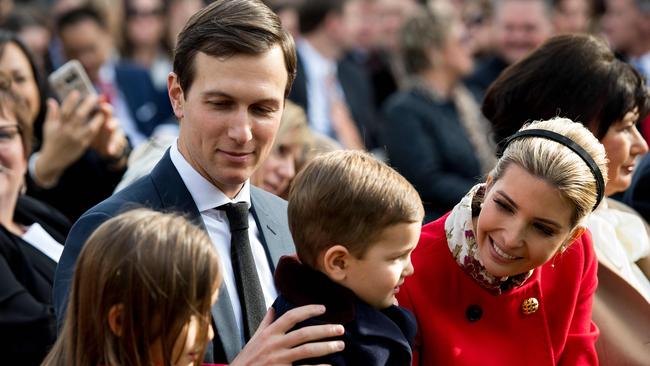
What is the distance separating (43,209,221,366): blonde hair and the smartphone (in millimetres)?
2679

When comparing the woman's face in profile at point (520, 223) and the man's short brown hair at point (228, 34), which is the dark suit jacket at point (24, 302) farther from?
the woman's face in profile at point (520, 223)

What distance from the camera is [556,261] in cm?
331

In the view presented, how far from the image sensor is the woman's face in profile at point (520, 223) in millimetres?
2973

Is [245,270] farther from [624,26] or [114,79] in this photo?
[624,26]

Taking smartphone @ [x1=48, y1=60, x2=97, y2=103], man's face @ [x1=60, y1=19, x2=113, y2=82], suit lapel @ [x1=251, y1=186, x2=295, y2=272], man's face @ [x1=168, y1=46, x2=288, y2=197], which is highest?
man's face @ [x1=168, y1=46, x2=288, y2=197]

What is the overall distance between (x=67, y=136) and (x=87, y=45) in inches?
132

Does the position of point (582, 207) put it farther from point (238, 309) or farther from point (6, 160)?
point (6, 160)

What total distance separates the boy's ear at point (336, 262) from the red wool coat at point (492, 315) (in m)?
0.37

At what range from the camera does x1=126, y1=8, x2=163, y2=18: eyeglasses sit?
961 centimetres

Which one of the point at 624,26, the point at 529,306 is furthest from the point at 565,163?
the point at 624,26

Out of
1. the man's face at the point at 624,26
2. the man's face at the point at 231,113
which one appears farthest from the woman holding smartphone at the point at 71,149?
the man's face at the point at 624,26

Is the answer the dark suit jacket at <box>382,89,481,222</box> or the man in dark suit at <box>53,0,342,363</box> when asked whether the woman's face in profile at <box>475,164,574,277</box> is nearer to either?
the man in dark suit at <box>53,0,342,363</box>

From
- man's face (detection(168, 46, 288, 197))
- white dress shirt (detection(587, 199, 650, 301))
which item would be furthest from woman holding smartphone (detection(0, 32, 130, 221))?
white dress shirt (detection(587, 199, 650, 301))

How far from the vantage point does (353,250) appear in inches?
108
